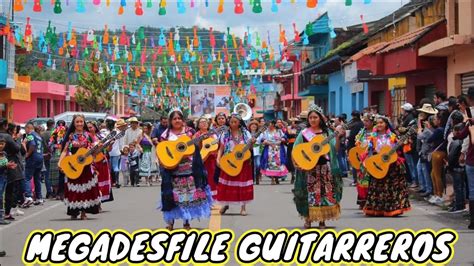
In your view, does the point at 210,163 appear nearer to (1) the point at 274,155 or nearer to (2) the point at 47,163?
(2) the point at 47,163

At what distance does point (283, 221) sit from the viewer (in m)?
14.5

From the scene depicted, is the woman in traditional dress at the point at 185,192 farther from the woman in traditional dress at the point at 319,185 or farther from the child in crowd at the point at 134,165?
the child in crowd at the point at 134,165

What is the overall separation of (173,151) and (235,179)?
10.6ft

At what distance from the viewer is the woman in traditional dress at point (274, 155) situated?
25188 mm

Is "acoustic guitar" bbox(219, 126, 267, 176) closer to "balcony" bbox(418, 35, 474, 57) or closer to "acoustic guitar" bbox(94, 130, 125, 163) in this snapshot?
"acoustic guitar" bbox(94, 130, 125, 163)

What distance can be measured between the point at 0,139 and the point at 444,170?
8323 mm

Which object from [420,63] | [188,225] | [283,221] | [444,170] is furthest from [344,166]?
[188,225]

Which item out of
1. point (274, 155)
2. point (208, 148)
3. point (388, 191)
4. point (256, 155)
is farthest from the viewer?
point (256, 155)

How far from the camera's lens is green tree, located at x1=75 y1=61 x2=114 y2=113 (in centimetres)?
7319

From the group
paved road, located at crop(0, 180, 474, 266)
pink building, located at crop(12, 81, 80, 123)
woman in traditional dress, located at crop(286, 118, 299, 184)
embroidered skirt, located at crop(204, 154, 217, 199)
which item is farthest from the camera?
pink building, located at crop(12, 81, 80, 123)

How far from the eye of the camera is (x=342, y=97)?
45.6m

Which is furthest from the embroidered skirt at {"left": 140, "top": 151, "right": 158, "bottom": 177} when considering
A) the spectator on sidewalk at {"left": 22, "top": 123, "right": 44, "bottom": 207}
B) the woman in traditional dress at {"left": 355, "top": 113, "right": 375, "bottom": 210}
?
the woman in traditional dress at {"left": 355, "top": 113, "right": 375, "bottom": 210}

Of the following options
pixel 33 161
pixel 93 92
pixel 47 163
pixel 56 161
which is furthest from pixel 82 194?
pixel 93 92

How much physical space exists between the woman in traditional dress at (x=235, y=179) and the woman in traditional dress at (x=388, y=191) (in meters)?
2.12
